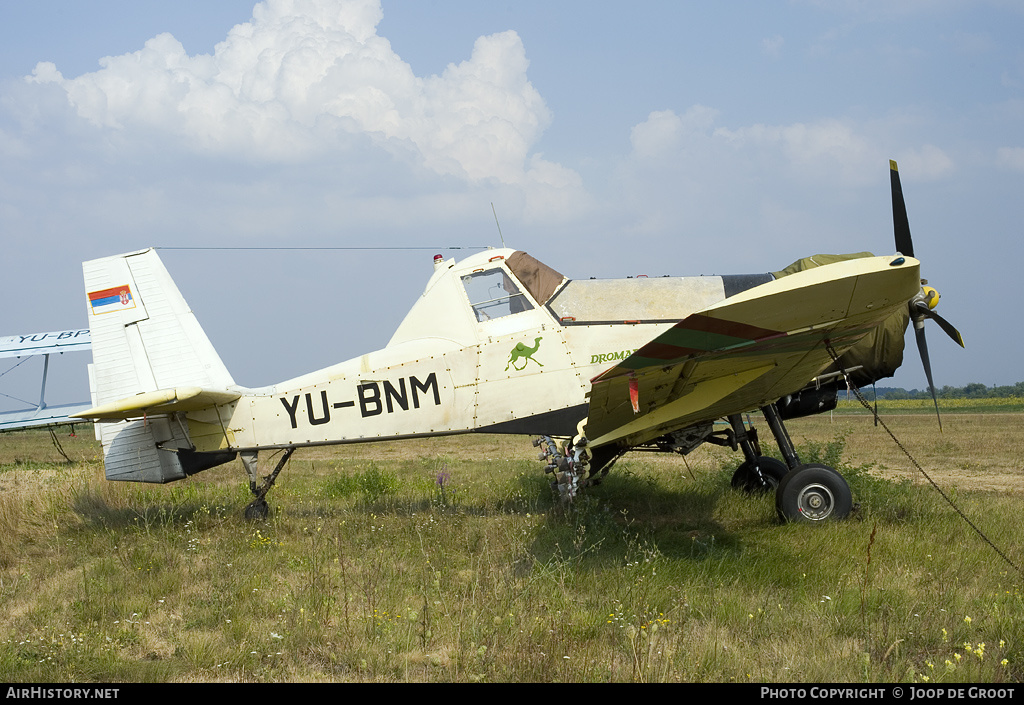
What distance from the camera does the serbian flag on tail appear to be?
815cm

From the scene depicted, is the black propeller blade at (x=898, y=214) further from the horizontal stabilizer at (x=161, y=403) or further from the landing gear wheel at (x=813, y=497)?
the horizontal stabilizer at (x=161, y=403)

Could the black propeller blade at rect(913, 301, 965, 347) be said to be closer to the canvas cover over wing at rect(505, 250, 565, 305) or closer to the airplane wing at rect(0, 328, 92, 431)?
the canvas cover over wing at rect(505, 250, 565, 305)

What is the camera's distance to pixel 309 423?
25.0ft

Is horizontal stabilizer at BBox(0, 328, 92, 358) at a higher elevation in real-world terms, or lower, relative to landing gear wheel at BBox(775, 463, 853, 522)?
higher

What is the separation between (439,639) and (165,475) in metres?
4.84

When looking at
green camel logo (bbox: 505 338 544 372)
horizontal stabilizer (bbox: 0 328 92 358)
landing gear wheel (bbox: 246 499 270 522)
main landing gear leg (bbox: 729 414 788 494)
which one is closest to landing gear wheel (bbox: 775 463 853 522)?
main landing gear leg (bbox: 729 414 788 494)

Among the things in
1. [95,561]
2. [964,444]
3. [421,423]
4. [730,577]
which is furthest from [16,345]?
[964,444]

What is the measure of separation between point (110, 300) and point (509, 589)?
608 cm

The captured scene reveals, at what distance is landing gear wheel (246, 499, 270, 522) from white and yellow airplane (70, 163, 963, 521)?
28 millimetres

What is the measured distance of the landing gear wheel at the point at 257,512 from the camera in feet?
25.8

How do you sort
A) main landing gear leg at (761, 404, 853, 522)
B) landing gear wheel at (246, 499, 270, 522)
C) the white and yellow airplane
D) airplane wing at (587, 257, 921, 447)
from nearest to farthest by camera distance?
airplane wing at (587, 257, 921, 447), the white and yellow airplane, main landing gear leg at (761, 404, 853, 522), landing gear wheel at (246, 499, 270, 522)

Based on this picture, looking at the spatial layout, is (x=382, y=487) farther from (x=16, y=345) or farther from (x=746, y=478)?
(x=16, y=345)

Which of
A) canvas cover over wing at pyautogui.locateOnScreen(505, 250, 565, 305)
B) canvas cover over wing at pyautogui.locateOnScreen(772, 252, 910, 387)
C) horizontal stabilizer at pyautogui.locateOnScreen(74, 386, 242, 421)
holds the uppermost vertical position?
canvas cover over wing at pyautogui.locateOnScreen(505, 250, 565, 305)

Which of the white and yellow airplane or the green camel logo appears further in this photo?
the green camel logo
